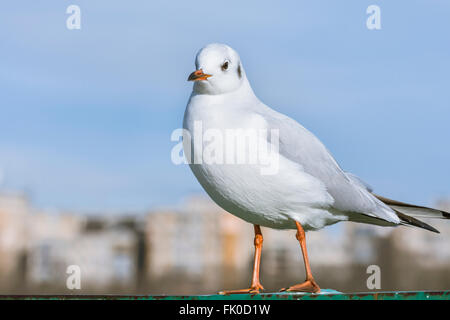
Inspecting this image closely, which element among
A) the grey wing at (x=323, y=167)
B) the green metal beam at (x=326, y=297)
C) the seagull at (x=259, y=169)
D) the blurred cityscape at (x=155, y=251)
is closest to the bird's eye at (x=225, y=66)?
the seagull at (x=259, y=169)

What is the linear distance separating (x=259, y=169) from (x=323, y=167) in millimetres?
377

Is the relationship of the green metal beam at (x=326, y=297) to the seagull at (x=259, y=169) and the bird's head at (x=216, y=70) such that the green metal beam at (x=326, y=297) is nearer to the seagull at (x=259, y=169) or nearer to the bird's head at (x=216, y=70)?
the seagull at (x=259, y=169)

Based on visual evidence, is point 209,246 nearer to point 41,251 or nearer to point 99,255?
point 99,255

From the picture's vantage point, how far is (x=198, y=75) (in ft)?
Answer: 7.75

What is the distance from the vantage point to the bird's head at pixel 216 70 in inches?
93.4

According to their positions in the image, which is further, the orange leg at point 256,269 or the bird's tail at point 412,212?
the bird's tail at point 412,212

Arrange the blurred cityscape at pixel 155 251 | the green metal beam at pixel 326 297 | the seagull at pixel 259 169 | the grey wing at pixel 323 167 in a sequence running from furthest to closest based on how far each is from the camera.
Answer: the blurred cityscape at pixel 155 251 < the grey wing at pixel 323 167 < the seagull at pixel 259 169 < the green metal beam at pixel 326 297

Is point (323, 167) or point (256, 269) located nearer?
point (256, 269)

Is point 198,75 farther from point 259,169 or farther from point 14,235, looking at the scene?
point 14,235

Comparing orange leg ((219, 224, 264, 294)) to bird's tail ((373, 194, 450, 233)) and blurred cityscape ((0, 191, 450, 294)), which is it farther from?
blurred cityscape ((0, 191, 450, 294))

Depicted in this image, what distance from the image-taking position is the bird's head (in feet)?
7.79

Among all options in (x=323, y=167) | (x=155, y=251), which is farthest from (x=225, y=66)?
(x=155, y=251)
